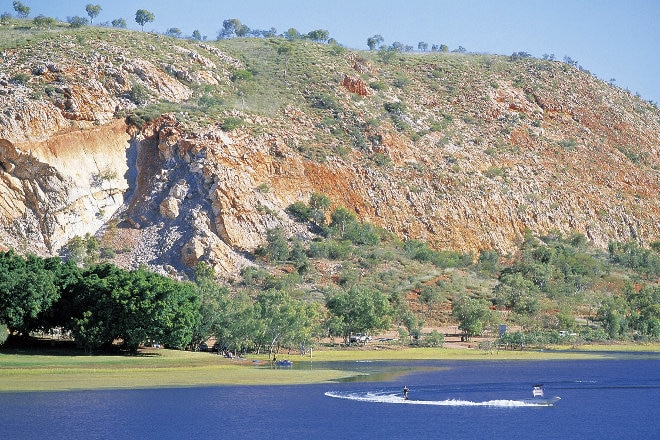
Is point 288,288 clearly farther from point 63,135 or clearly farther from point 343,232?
point 63,135

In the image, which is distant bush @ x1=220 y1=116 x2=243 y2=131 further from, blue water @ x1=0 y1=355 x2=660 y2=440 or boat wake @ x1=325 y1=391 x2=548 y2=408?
boat wake @ x1=325 y1=391 x2=548 y2=408

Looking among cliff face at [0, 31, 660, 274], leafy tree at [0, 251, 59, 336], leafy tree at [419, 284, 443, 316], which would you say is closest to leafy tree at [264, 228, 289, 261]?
cliff face at [0, 31, 660, 274]

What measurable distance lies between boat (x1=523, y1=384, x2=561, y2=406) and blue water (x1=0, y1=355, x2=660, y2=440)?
25.5 inches

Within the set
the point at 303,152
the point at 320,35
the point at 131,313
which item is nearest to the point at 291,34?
the point at 320,35

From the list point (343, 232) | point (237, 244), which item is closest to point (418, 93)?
point (343, 232)

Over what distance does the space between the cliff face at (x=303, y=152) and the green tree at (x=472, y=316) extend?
28358mm

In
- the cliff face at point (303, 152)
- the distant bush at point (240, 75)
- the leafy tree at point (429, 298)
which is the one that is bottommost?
the leafy tree at point (429, 298)

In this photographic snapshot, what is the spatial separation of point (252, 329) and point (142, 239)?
39200 millimetres

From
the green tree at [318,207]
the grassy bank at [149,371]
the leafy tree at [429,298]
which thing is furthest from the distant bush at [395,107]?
the grassy bank at [149,371]

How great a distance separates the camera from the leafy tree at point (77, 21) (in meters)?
157

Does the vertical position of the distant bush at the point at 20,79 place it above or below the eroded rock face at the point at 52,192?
above

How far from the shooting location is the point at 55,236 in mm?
119750

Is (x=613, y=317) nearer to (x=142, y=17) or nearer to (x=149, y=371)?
(x=149, y=371)

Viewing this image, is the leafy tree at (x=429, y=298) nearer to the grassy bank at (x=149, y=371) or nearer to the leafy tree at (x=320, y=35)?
the grassy bank at (x=149, y=371)
